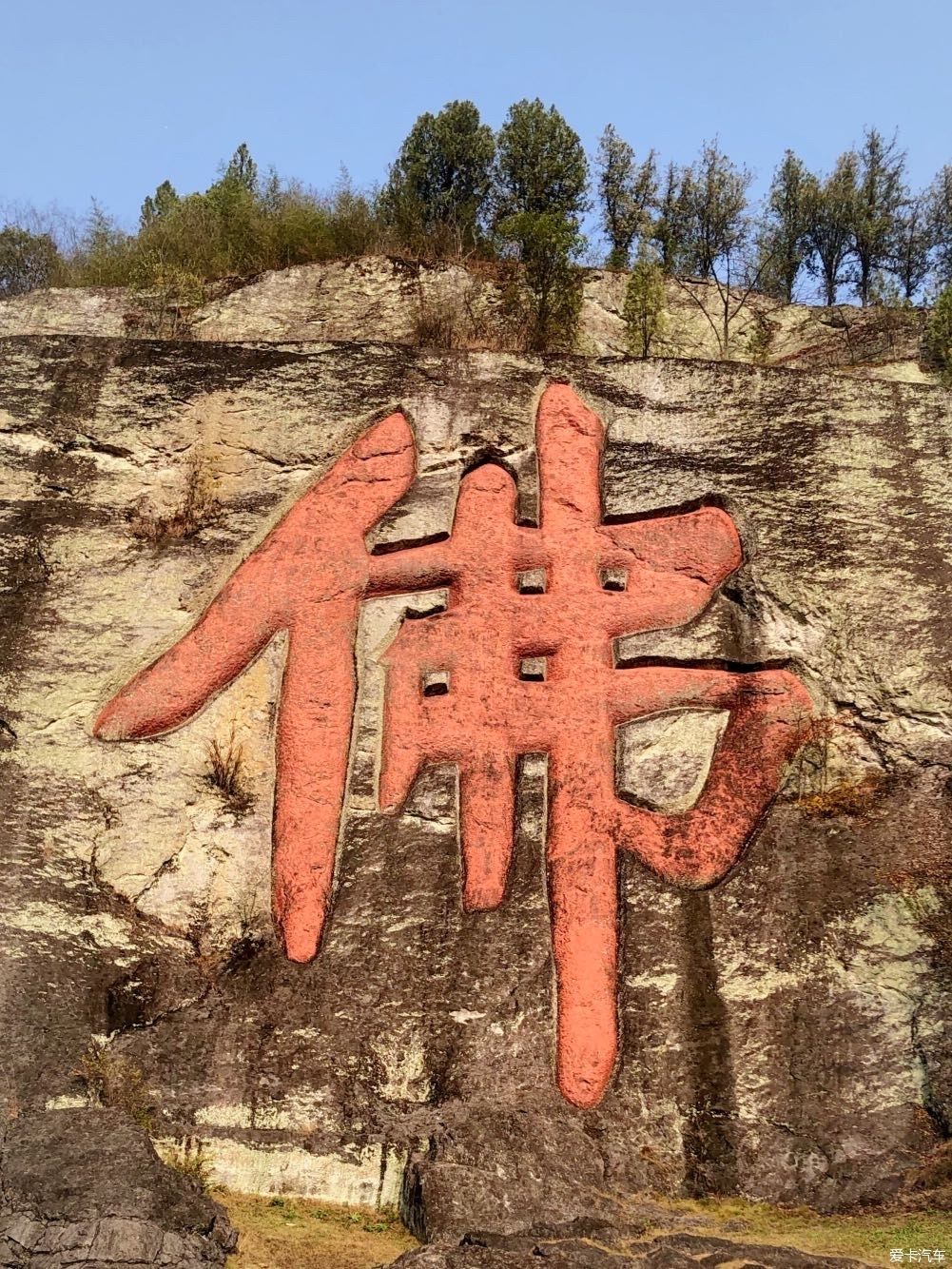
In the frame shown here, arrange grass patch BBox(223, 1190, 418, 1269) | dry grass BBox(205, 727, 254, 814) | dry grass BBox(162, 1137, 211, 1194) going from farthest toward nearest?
1. dry grass BBox(205, 727, 254, 814)
2. dry grass BBox(162, 1137, 211, 1194)
3. grass patch BBox(223, 1190, 418, 1269)

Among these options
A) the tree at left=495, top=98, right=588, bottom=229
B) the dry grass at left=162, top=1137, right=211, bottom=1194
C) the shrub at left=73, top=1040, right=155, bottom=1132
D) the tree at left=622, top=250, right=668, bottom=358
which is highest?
the tree at left=495, top=98, right=588, bottom=229

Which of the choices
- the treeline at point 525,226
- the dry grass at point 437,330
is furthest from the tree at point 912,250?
the dry grass at point 437,330

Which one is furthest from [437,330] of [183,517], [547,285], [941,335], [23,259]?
[23,259]

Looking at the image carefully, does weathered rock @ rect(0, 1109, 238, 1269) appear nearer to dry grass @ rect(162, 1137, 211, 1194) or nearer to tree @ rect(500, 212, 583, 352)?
dry grass @ rect(162, 1137, 211, 1194)

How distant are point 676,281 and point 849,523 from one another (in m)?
5.71

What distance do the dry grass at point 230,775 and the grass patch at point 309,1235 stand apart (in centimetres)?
179

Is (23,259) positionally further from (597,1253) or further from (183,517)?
(597,1253)

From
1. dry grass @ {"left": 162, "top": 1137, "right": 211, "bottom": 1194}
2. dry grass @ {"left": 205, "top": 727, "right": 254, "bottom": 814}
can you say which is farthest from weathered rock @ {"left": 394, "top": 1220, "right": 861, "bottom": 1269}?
dry grass @ {"left": 205, "top": 727, "right": 254, "bottom": 814}

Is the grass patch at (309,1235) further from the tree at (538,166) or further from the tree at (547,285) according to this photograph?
the tree at (538,166)

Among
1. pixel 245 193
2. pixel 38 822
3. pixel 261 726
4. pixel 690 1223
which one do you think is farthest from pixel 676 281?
pixel 690 1223

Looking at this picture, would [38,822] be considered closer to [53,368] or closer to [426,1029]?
[426,1029]

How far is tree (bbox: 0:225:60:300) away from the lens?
44.4 feet

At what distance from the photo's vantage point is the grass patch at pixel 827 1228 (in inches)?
183

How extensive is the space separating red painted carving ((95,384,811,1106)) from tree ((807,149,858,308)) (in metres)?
12.8
